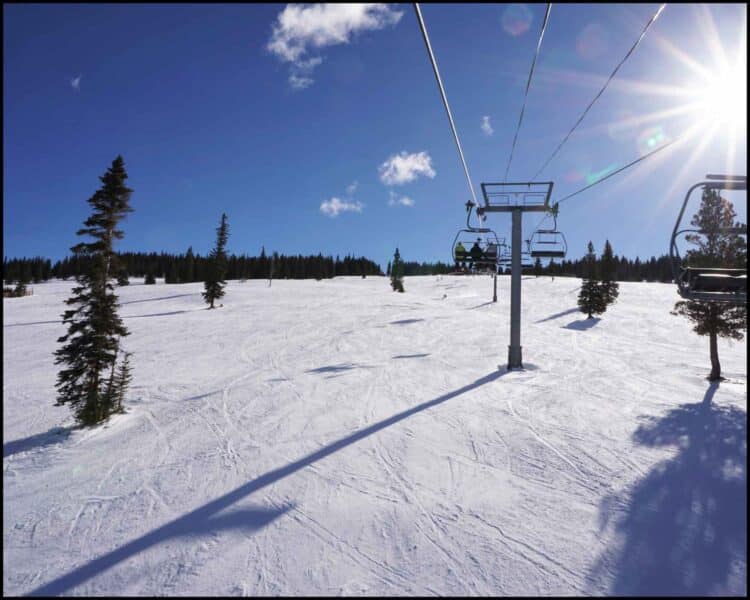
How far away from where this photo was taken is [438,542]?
4.78 m

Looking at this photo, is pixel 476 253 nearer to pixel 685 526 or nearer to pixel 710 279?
pixel 710 279

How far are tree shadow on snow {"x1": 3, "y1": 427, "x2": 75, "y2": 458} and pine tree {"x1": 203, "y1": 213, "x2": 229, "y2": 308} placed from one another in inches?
1239

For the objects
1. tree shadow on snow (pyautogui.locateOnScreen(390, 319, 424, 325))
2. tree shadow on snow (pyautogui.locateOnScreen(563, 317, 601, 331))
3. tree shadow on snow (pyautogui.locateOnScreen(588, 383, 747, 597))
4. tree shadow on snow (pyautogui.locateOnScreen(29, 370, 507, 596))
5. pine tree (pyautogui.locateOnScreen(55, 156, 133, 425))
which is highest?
pine tree (pyautogui.locateOnScreen(55, 156, 133, 425))

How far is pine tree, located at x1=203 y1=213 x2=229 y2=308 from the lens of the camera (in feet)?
130

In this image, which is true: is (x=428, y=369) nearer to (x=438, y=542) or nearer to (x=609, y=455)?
(x=609, y=455)

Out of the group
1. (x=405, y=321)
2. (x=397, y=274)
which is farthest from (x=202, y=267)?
(x=405, y=321)

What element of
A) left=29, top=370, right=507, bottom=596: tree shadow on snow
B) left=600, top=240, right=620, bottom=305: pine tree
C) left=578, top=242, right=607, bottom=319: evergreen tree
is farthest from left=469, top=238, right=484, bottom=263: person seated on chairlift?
left=600, top=240, right=620, bottom=305: pine tree

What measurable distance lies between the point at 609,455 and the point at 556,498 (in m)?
2.10

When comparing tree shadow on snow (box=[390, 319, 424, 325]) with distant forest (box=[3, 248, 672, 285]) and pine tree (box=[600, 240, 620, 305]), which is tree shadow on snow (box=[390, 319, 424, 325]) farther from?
distant forest (box=[3, 248, 672, 285])

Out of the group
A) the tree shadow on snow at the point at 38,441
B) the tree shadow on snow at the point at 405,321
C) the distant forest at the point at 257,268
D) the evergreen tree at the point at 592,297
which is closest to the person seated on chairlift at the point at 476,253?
the tree shadow on snow at the point at 405,321

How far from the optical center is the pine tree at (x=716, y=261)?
45.2 ft

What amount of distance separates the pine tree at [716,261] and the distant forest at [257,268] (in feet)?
266

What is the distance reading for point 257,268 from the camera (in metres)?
111

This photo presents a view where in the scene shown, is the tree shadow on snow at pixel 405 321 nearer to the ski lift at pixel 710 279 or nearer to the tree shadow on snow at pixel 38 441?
the tree shadow on snow at pixel 38 441
